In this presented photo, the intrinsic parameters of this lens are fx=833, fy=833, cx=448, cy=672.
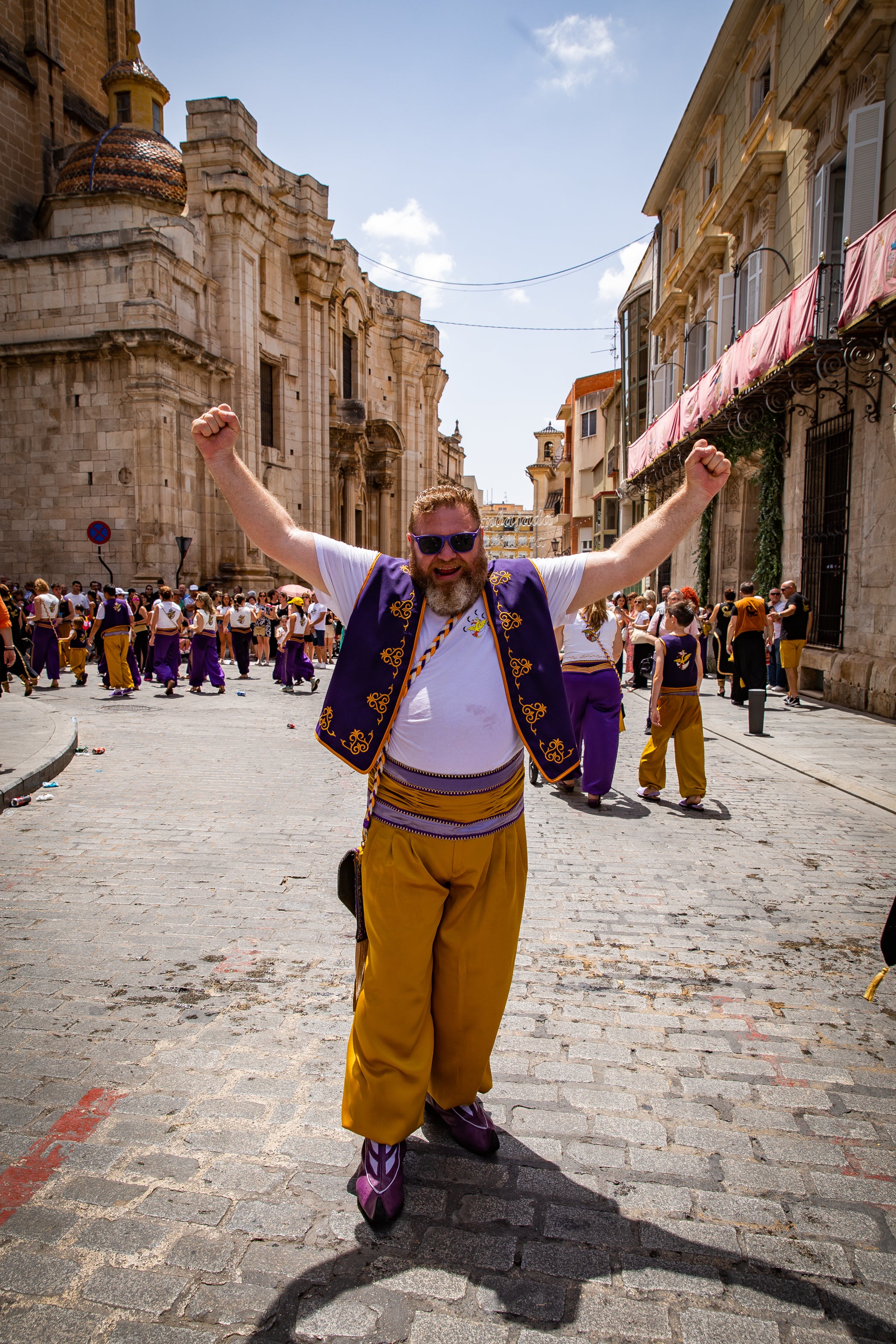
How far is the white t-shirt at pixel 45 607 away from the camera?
14945 millimetres

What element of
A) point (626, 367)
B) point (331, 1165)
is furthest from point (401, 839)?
point (626, 367)

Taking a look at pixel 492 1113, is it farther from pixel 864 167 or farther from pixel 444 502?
pixel 864 167

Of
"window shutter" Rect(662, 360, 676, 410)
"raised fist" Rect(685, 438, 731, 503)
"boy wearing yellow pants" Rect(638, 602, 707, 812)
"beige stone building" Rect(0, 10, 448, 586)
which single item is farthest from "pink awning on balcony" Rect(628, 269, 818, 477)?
"beige stone building" Rect(0, 10, 448, 586)

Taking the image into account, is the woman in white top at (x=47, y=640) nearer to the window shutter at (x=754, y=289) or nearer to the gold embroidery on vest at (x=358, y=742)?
the gold embroidery on vest at (x=358, y=742)

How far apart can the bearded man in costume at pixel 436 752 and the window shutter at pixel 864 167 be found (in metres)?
12.1

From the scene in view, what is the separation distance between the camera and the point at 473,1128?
2.56 m

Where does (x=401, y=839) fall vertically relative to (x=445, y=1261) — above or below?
above

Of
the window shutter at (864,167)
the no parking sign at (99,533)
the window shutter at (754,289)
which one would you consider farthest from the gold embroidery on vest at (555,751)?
the no parking sign at (99,533)

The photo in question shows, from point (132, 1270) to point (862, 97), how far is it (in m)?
15.8

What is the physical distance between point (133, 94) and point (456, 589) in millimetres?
37289

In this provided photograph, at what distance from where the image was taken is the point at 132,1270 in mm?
2059

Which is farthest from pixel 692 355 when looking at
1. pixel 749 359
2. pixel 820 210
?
pixel 749 359

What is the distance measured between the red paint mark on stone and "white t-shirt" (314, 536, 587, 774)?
4.99ft

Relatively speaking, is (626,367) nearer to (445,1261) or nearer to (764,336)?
(764,336)
